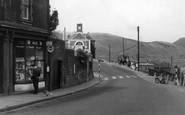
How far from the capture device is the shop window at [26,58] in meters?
21.2

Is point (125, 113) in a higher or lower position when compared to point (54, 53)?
lower

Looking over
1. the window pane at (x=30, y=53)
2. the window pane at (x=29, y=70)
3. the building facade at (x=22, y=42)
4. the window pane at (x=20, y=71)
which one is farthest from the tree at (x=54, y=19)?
the window pane at (x=20, y=71)

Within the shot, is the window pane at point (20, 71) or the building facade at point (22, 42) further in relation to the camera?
the window pane at point (20, 71)

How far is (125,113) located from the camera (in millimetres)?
13258

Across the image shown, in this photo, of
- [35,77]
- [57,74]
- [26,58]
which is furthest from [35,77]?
[57,74]

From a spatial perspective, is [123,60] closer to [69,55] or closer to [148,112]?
[69,55]

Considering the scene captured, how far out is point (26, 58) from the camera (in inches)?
866

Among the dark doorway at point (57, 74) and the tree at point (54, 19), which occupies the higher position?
the tree at point (54, 19)

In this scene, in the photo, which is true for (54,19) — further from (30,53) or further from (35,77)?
(35,77)

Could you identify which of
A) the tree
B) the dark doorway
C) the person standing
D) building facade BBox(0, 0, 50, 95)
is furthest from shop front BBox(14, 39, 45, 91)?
the tree

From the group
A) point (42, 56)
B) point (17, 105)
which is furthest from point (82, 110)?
point (42, 56)

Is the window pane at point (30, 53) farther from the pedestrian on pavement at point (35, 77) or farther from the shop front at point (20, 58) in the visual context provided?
the pedestrian on pavement at point (35, 77)

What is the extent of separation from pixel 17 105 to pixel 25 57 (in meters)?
6.56

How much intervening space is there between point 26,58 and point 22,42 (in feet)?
3.43
